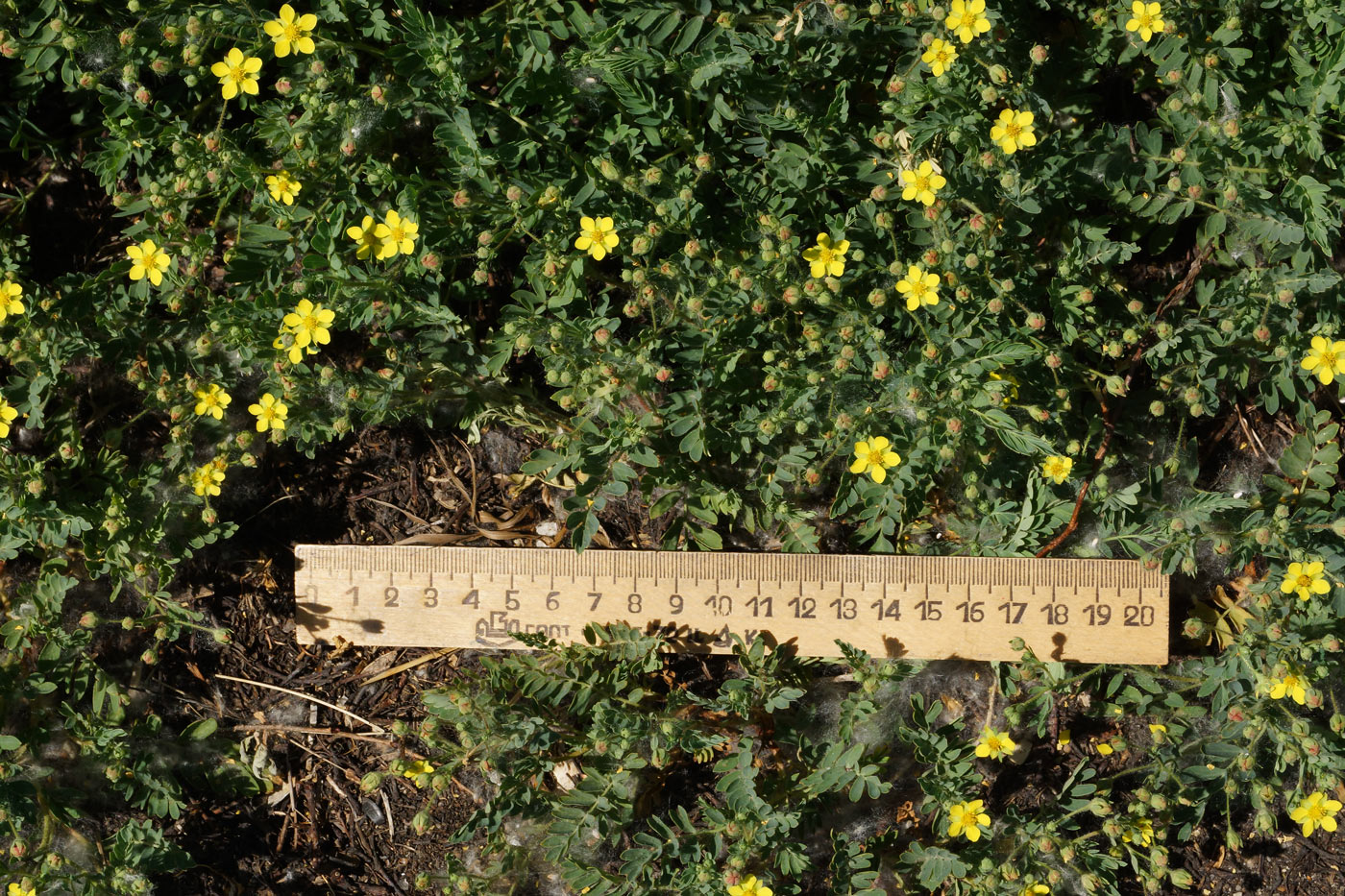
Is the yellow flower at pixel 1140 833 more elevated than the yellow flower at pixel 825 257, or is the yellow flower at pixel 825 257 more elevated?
the yellow flower at pixel 825 257

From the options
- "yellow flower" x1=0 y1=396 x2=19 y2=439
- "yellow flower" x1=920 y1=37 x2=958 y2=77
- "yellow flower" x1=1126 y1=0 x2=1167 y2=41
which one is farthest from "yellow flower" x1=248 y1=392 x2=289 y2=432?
"yellow flower" x1=1126 y1=0 x2=1167 y2=41

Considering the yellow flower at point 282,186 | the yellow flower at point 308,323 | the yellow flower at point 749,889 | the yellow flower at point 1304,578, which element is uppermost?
the yellow flower at point 282,186

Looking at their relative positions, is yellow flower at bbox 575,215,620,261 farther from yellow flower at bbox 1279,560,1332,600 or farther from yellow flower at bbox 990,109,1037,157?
yellow flower at bbox 1279,560,1332,600

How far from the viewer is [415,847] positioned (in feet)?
15.4

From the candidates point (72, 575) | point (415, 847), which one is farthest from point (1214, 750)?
point (72, 575)

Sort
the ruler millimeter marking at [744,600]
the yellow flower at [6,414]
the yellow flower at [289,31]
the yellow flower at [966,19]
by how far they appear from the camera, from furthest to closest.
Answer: the ruler millimeter marking at [744,600], the yellow flower at [6,414], the yellow flower at [289,31], the yellow flower at [966,19]

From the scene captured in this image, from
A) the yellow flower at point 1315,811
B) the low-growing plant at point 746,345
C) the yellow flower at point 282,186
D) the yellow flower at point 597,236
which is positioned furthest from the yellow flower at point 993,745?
the yellow flower at point 282,186

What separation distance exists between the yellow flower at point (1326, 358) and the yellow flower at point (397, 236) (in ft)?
11.1

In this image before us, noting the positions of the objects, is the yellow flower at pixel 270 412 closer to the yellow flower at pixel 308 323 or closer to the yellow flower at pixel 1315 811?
the yellow flower at pixel 308 323

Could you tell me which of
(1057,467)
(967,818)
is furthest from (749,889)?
(1057,467)

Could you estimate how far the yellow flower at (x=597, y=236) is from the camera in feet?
12.2

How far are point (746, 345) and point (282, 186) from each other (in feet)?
6.16

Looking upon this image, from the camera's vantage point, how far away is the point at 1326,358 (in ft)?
12.2

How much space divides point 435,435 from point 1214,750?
3.59 meters
